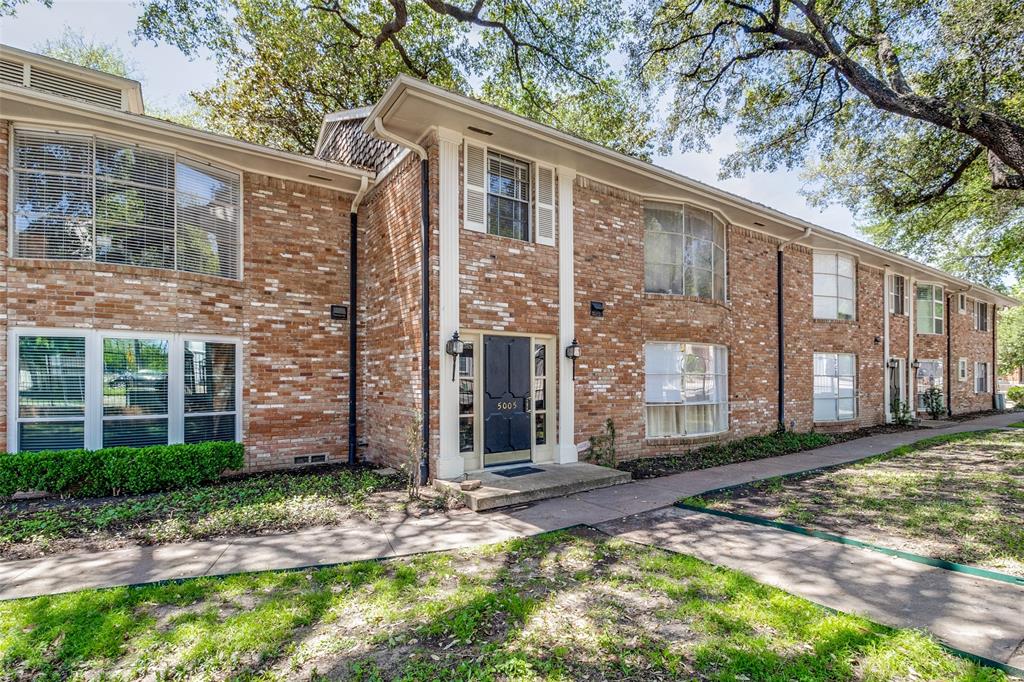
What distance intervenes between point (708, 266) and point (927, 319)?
516 inches

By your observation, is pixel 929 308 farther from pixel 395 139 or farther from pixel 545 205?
pixel 395 139

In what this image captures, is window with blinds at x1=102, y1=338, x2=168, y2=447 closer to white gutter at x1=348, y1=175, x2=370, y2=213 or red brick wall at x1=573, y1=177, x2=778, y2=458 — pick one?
white gutter at x1=348, y1=175, x2=370, y2=213

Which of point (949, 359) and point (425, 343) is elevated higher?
point (425, 343)

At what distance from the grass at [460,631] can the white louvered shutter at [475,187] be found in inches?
194

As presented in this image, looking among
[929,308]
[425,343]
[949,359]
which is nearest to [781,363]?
[425,343]

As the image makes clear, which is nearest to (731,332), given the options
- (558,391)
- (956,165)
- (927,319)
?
(558,391)

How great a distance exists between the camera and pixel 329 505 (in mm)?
6113

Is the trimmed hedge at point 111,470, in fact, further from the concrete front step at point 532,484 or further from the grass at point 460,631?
the concrete front step at point 532,484

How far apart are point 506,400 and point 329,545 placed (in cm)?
342

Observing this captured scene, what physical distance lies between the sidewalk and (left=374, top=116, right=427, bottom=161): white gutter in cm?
505

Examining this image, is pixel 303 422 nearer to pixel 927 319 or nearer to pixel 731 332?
pixel 731 332

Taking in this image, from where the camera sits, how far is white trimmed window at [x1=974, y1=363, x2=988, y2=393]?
68.1 ft

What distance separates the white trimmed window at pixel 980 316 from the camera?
20938mm

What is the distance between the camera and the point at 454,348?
6840 mm
